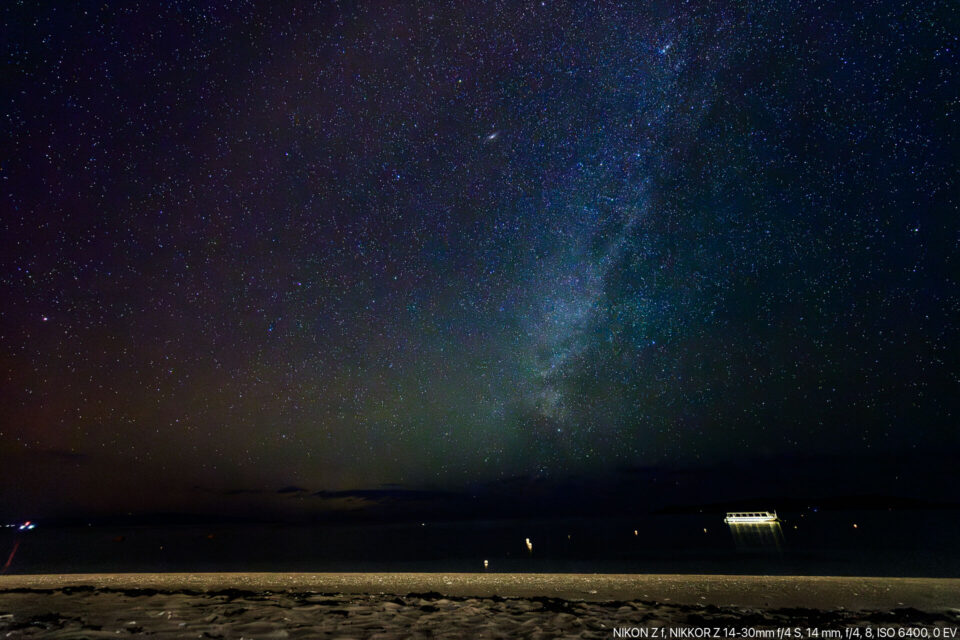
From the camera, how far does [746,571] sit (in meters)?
35.4

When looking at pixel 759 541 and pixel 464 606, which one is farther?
pixel 759 541

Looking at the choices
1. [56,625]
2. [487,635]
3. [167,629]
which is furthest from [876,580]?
[56,625]

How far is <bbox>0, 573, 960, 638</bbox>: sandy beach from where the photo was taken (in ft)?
29.8

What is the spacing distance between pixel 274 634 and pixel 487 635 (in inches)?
154

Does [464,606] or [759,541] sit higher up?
[759,541]

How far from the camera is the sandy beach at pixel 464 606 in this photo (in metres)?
9.08

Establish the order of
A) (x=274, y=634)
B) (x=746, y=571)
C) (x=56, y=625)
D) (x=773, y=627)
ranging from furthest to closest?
(x=746, y=571) → (x=773, y=627) → (x=56, y=625) → (x=274, y=634)

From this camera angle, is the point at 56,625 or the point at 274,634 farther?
the point at 56,625

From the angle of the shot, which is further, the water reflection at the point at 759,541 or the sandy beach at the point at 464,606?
the water reflection at the point at 759,541

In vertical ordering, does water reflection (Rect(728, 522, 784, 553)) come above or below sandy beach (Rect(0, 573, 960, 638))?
above

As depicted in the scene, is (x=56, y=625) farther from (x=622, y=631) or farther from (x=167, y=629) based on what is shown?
(x=622, y=631)

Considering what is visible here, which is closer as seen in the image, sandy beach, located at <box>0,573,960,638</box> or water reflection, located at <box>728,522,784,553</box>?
sandy beach, located at <box>0,573,960,638</box>

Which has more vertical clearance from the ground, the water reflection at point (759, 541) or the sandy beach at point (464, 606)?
the water reflection at point (759, 541)

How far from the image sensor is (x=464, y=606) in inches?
454
